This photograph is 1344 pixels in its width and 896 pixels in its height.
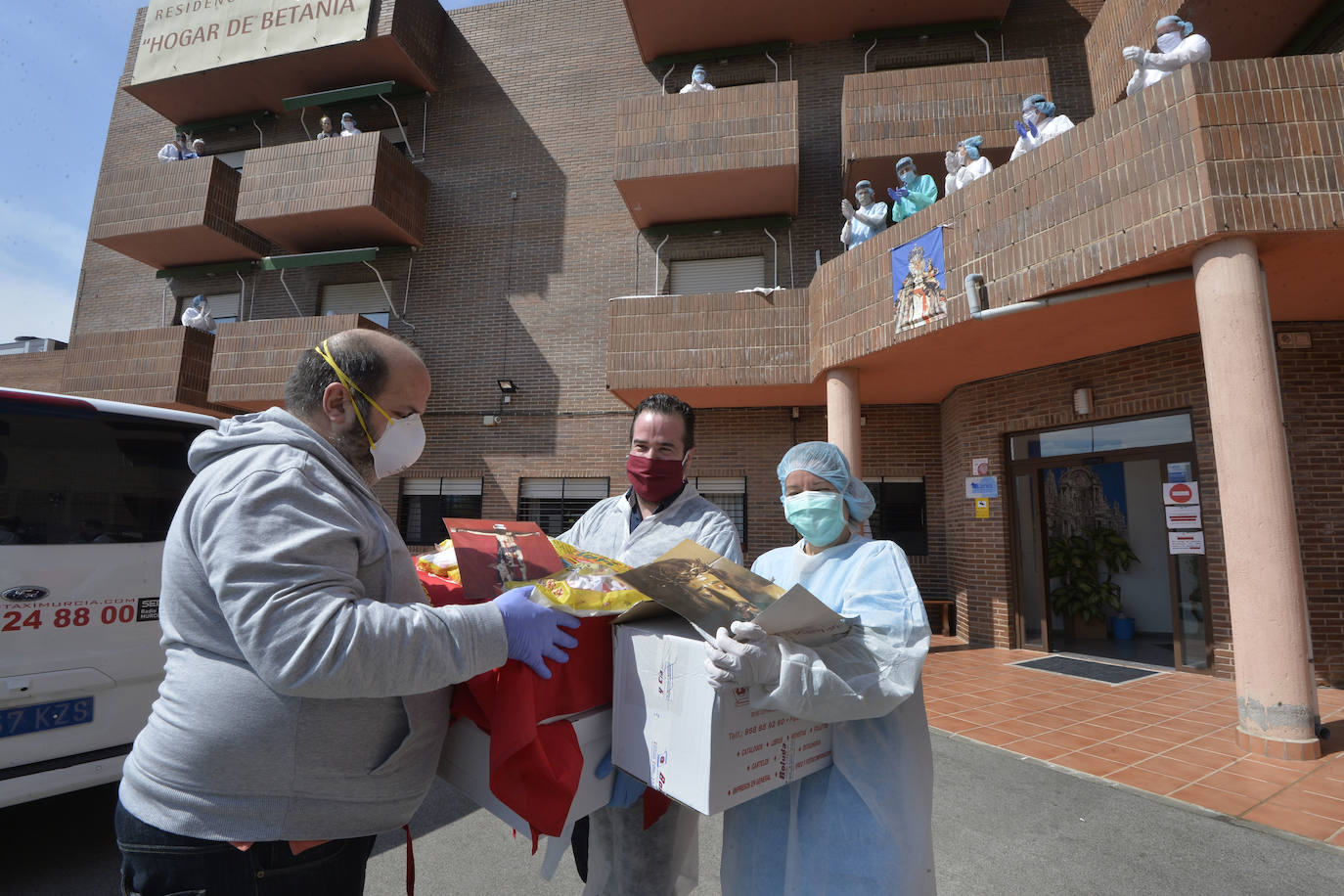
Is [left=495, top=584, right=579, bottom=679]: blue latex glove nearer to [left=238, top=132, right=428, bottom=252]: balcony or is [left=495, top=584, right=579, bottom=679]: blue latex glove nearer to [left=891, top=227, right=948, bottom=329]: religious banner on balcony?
[left=891, top=227, right=948, bottom=329]: religious banner on balcony

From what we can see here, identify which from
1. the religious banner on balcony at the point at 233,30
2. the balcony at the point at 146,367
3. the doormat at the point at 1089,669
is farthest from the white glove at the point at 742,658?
the religious banner on balcony at the point at 233,30

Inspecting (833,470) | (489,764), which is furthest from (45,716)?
(833,470)

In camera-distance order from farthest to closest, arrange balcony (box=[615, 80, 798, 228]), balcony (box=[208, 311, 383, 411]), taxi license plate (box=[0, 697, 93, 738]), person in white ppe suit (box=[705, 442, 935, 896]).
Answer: balcony (box=[208, 311, 383, 411]) → balcony (box=[615, 80, 798, 228]) → taxi license plate (box=[0, 697, 93, 738]) → person in white ppe suit (box=[705, 442, 935, 896])

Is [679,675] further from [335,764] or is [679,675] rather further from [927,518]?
[927,518]

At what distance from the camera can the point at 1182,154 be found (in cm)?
514

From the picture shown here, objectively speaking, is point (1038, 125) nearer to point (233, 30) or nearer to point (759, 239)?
point (759, 239)

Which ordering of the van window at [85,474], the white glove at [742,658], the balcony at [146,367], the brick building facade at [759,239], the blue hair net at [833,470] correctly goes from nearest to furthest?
the white glove at [742,658] < the blue hair net at [833,470] < the van window at [85,474] < the brick building facade at [759,239] < the balcony at [146,367]

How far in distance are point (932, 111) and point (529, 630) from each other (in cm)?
1064

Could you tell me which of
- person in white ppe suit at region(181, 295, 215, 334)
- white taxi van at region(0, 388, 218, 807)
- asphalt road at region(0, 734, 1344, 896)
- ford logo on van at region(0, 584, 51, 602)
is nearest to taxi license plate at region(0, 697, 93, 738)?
white taxi van at region(0, 388, 218, 807)

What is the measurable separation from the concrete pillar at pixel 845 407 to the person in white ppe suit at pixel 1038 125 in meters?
3.04

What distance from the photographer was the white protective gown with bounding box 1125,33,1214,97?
18.1 feet

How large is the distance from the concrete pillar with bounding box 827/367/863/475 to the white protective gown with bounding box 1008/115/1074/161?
3046mm

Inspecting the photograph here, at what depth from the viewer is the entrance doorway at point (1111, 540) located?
7.18m

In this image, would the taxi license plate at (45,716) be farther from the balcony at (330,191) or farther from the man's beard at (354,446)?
the balcony at (330,191)
